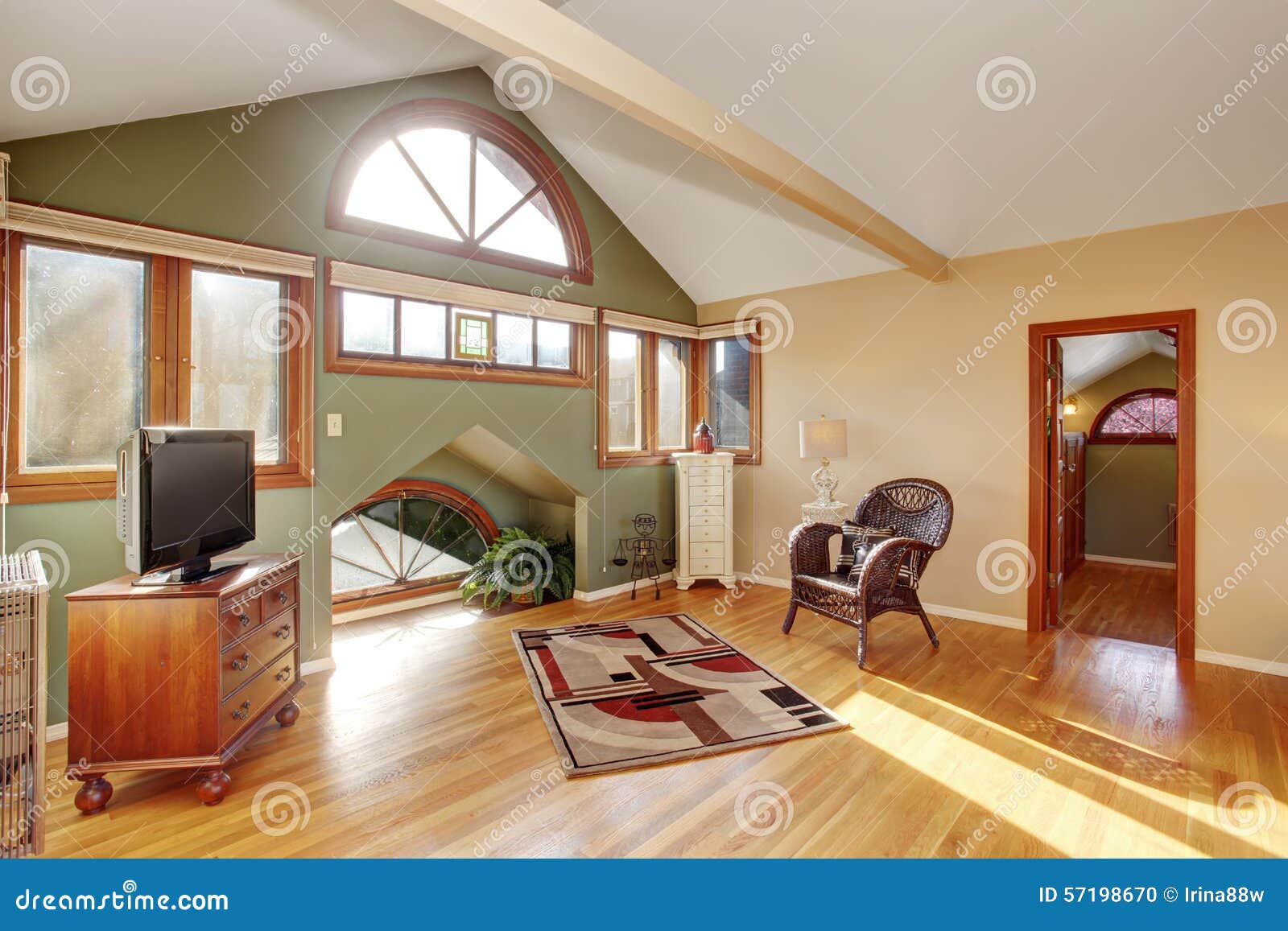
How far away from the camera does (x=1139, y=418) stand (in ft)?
22.5

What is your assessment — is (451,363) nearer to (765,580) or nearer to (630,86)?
(630,86)

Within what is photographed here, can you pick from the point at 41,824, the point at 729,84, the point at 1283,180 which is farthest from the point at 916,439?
the point at 41,824

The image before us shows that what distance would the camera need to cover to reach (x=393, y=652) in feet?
12.7

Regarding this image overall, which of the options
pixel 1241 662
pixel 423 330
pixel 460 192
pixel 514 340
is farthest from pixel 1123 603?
pixel 460 192

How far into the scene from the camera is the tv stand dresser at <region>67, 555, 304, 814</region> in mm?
2172

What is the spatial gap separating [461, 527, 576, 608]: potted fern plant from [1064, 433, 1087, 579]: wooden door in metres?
4.49

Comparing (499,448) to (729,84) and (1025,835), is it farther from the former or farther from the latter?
(1025,835)

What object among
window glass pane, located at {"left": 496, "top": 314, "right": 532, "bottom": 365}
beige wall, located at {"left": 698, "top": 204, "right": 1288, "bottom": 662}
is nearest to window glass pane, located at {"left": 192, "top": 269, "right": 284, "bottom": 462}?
window glass pane, located at {"left": 496, "top": 314, "right": 532, "bottom": 365}

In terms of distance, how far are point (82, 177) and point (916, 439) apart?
5.11 meters

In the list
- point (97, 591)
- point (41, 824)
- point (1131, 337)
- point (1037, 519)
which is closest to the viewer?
point (41, 824)

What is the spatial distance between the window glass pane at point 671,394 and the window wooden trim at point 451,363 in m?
0.99

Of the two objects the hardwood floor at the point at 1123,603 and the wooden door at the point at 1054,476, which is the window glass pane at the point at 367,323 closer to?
the wooden door at the point at 1054,476

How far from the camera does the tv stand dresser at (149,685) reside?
2.17 meters

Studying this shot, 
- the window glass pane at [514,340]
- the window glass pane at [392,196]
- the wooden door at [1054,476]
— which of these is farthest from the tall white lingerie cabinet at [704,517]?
the window glass pane at [392,196]
